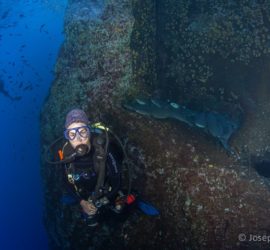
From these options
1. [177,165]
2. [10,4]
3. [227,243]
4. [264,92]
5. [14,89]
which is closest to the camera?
[227,243]

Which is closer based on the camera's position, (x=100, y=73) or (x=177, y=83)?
(x=100, y=73)

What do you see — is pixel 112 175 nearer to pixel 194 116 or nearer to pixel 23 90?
pixel 194 116

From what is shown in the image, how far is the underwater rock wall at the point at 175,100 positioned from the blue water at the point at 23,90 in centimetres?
49

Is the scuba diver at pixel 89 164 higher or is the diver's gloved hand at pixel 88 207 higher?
the scuba diver at pixel 89 164

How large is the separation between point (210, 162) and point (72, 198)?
2.07 m

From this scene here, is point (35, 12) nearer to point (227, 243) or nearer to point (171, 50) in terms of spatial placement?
point (171, 50)

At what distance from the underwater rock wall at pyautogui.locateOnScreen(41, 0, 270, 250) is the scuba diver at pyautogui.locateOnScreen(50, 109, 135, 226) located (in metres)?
0.74

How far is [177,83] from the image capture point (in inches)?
228

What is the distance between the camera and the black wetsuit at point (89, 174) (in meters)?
3.78

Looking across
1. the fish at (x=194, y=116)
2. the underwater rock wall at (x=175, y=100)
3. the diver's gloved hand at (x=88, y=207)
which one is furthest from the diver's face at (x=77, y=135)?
the fish at (x=194, y=116)

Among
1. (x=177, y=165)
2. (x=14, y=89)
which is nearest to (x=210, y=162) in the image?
(x=177, y=165)

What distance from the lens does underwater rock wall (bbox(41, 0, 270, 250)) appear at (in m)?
4.30

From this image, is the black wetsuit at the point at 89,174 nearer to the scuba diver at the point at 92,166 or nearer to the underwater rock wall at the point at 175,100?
the scuba diver at the point at 92,166

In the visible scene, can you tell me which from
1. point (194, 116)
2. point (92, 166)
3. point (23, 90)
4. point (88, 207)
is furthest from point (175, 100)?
point (23, 90)
